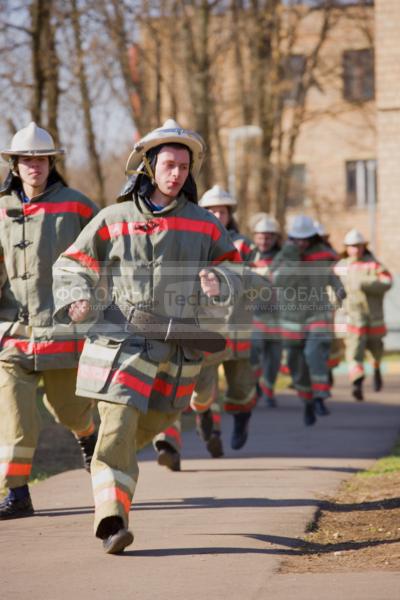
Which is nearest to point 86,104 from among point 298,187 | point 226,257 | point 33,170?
point 33,170

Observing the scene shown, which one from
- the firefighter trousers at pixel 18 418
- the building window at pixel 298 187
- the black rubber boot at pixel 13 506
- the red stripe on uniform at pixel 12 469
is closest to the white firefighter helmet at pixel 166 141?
the firefighter trousers at pixel 18 418

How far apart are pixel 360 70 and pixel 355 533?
34288 mm

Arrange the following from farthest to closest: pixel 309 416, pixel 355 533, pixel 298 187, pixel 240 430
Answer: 1. pixel 298 187
2. pixel 309 416
3. pixel 240 430
4. pixel 355 533

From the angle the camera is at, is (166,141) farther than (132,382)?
Yes

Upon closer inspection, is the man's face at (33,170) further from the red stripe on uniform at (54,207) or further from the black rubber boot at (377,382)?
the black rubber boot at (377,382)

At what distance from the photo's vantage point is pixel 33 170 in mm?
7727

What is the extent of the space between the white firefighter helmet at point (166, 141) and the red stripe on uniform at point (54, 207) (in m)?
1.05

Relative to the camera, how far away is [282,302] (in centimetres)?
1427

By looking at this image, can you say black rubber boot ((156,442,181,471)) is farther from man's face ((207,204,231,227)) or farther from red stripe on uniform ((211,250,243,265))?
red stripe on uniform ((211,250,243,265))

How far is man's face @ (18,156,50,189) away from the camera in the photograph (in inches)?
304

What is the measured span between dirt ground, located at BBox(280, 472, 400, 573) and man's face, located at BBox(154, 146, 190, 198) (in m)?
1.83

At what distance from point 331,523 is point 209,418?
3.09 meters

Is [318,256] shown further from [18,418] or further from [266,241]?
[18,418]

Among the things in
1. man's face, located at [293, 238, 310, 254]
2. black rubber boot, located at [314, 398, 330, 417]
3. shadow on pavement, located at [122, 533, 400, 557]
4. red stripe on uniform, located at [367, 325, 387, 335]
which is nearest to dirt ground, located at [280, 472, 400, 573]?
shadow on pavement, located at [122, 533, 400, 557]
